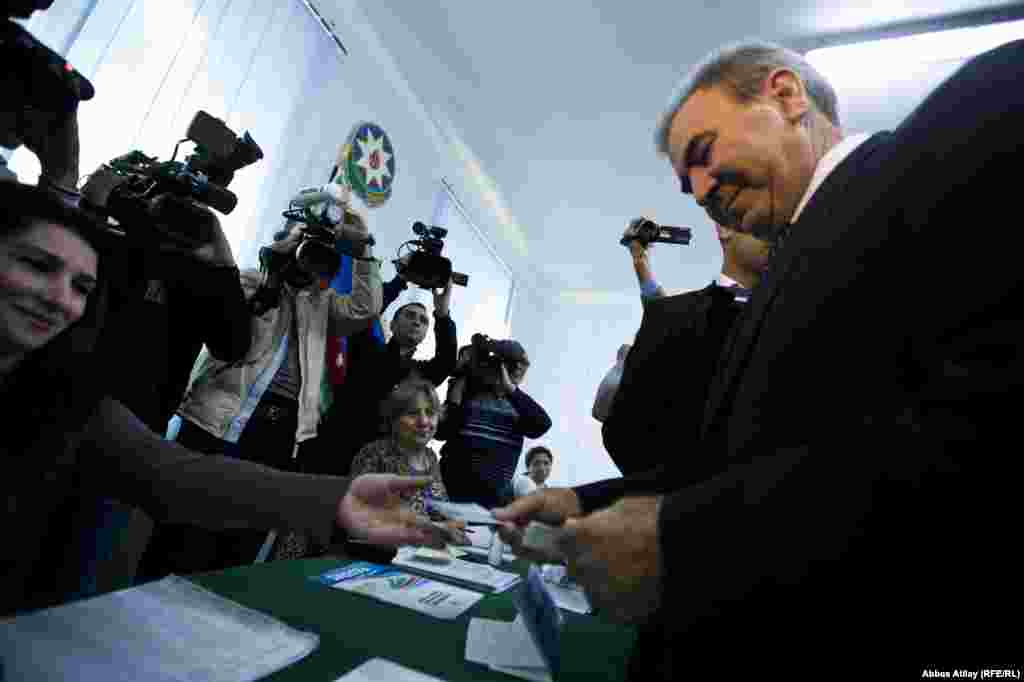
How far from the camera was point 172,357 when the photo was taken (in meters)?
1.50

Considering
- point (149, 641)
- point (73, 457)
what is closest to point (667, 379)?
point (149, 641)

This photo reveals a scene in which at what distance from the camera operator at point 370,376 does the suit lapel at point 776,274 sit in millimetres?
1830

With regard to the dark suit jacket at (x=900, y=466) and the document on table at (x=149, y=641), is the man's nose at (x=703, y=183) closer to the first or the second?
the dark suit jacket at (x=900, y=466)

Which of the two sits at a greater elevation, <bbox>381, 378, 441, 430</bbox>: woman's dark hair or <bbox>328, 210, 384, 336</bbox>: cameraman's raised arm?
<bbox>328, 210, 384, 336</bbox>: cameraman's raised arm

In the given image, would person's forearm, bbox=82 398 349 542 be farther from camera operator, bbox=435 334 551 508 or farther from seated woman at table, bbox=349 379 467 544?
camera operator, bbox=435 334 551 508

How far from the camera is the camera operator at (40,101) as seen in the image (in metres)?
0.89

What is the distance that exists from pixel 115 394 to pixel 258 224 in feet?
5.05

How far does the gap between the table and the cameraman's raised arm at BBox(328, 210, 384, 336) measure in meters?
1.22

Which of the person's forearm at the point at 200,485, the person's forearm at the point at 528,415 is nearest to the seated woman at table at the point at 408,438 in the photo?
the person's forearm at the point at 528,415

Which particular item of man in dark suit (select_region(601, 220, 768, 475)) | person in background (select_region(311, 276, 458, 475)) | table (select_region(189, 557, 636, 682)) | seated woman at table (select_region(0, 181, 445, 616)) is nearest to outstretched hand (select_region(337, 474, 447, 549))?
seated woman at table (select_region(0, 181, 445, 616))

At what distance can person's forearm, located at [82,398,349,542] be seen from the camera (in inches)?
33.0

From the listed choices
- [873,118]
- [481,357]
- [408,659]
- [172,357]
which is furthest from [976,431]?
[873,118]

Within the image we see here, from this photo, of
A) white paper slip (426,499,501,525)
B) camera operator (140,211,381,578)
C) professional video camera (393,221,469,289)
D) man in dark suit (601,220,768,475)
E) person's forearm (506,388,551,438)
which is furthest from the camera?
person's forearm (506,388,551,438)

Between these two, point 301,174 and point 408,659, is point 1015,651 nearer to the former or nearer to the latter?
point 408,659
